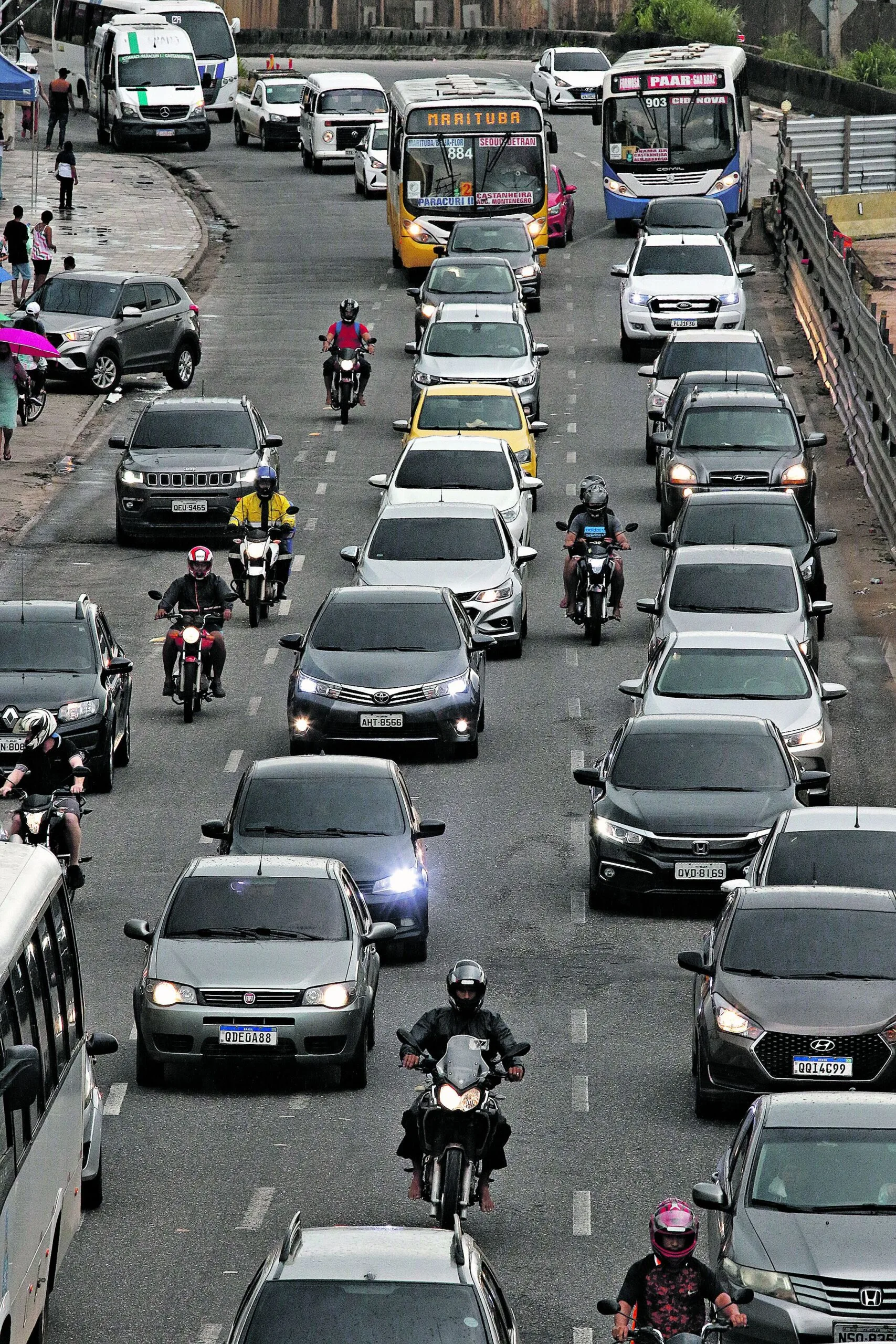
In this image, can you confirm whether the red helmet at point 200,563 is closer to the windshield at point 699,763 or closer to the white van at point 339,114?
the windshield at point 699,763

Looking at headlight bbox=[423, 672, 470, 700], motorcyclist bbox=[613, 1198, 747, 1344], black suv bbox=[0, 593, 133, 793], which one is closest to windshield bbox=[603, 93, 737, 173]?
headlight bbox=[423, 672, 470, 700]

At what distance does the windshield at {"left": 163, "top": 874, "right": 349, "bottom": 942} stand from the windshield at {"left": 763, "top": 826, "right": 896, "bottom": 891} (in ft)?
A: 10.2

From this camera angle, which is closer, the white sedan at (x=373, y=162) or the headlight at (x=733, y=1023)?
the headlight at (x=733, y=1023)

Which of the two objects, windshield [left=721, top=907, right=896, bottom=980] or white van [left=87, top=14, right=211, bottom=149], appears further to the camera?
white van [left=87, top=14, right=211, bottom=149]

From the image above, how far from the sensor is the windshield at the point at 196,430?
33.3 m

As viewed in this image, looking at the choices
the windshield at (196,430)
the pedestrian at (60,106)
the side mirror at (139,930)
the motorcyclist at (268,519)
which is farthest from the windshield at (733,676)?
the pedestrian at (60,106)

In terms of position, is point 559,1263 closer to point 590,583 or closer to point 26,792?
point 26,792

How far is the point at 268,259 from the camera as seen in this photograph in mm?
55062

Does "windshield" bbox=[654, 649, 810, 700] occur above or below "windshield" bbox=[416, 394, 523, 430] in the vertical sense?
above

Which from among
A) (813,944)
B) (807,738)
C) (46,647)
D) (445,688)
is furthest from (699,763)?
(46,647)

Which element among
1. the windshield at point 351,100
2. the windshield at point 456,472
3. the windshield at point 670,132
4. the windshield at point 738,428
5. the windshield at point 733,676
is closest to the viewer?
the windshield at point 733,676

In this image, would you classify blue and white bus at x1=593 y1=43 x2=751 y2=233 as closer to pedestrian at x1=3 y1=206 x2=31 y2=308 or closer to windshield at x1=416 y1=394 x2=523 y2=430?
pedestrian at x1=3 y1=206 x2=31 y2=308

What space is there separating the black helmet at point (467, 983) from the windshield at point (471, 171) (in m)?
36.9

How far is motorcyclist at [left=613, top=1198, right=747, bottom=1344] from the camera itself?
11430 mm
